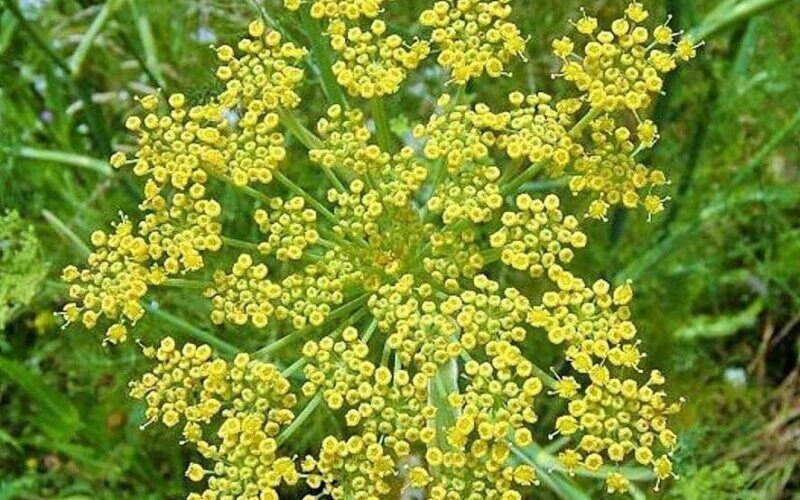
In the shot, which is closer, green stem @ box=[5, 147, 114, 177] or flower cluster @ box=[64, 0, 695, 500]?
flower cluster @ box=[64, 0, 695, 500]

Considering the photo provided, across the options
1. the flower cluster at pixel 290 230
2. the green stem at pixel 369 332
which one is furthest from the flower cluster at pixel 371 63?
the green stem at pixel 369 332

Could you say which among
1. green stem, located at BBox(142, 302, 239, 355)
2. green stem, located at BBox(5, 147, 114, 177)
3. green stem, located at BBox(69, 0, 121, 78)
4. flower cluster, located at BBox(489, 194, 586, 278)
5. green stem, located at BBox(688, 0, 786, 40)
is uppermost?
green stem, located at BBox(688, 0, 786, 40)

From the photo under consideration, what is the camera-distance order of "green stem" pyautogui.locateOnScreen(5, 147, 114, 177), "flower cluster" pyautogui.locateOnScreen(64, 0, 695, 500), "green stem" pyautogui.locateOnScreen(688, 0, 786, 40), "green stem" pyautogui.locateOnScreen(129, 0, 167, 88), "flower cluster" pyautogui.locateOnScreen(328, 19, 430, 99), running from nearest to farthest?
"flower cluster" pyautogui.locateOnScreen(64, 0, 695, 500) → "flower cluster" pyautogui.locateOnScreen(328, 19, 430, 99) → "green stem" pyautogui.locateOnScreen(688, 0, 786, 40) → "green stem" pyautogui.locateOnScreen(5, 147, 114, 177) → "green stem" pyautogui.locateOnScreen(129, 0, 167, 88)

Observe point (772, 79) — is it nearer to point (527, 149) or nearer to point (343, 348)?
point (527, 149)

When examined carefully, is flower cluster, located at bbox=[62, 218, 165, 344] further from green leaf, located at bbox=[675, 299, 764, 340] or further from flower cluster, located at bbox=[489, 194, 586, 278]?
green leaf, located at bbox=[675, 299, 764, 340]

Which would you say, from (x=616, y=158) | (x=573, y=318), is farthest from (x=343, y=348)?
(x=616, y=158)

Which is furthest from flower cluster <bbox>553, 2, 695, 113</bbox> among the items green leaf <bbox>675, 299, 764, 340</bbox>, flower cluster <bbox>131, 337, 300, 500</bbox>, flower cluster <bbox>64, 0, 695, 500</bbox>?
green leaf <bbox>675, 299, 764, 340</bbox>

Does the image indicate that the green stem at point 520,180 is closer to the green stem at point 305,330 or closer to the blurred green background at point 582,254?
the green stem at point 305,330

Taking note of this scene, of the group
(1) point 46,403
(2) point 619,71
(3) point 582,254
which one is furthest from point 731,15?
(1) point 46,403
